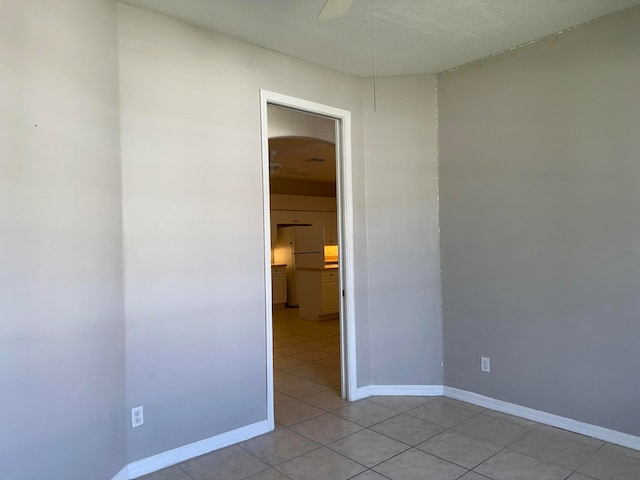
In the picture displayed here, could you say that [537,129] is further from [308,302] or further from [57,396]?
[308,302]

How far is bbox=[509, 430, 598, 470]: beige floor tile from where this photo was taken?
2.55m

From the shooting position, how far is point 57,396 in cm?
191

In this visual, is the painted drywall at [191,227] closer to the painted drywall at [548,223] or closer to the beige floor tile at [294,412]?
the beige floor tile at [294,412]

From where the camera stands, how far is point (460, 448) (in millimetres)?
2740

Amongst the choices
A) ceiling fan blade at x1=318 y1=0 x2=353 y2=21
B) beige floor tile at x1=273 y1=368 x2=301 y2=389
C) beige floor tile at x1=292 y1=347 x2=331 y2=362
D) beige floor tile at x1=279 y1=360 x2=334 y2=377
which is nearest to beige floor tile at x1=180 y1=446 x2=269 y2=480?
beige floor tile at x1=273 y1=368 x2=301 y2=389

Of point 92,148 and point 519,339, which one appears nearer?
point 92,148

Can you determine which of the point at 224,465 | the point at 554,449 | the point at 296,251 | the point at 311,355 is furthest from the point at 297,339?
the point at 554,449

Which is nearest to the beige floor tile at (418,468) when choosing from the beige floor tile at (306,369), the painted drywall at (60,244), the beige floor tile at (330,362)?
the painted drywall at (60,244)

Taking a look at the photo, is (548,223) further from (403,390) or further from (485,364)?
(403,390)

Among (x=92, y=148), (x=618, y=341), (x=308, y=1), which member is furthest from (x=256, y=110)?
(x=618, y=341)

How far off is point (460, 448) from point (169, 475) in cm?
180

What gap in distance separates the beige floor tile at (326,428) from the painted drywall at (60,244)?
124 centimetres

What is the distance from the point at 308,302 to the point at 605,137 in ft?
19.0

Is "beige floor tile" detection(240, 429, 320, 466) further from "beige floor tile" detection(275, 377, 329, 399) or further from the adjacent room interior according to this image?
"beige floor tile" detection(275, 377, 329, 399)
